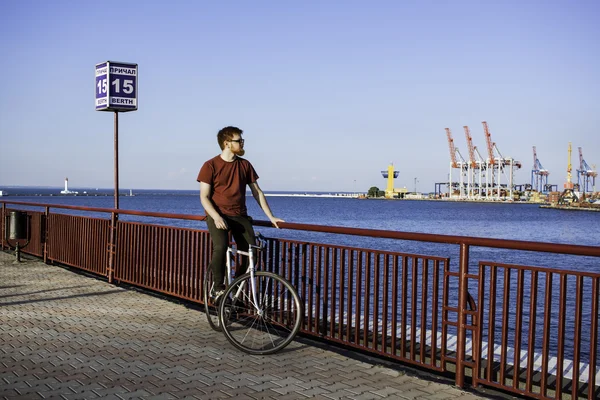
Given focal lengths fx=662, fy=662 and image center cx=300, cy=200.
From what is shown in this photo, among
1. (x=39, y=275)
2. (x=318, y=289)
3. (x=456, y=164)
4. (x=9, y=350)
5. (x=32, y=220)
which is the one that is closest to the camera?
(x=9, y=350)

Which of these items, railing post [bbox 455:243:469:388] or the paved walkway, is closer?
the paved walkway

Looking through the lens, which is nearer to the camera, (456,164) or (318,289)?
(318,289)

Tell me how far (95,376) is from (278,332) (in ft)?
6.75

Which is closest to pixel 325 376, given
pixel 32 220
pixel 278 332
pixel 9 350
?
pixel 278 332

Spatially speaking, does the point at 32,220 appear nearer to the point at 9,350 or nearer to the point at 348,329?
the point at 9,350

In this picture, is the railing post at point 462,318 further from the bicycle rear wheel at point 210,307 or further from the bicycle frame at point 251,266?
the bicycle rear wheel at point 210,307

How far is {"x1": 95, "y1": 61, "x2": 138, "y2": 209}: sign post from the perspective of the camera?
1080 centimetres

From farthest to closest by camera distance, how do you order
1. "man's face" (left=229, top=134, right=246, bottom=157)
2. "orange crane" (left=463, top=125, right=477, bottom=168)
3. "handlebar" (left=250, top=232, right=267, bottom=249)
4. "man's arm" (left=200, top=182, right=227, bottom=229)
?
"orange crane" (left=463, top=125, right=477, bottom=168)
"handlebar" (left=250, top=232, right=267, bottom=249)
"man's face" (left=229, top=134, right=246, bottom=157)
"man's arm" (left=200, top=182, right=227, bottom=229)

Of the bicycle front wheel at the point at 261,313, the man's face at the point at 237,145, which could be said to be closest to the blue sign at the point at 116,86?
the man's face at the point at 237,145

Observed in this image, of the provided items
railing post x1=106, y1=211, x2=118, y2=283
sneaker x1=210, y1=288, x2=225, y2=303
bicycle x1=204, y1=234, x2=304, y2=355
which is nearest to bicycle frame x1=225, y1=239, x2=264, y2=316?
bicycle x1=204, y1=234, x2=304, y2=355

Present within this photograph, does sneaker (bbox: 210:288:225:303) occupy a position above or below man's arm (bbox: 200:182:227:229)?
below

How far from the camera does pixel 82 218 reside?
1081cm

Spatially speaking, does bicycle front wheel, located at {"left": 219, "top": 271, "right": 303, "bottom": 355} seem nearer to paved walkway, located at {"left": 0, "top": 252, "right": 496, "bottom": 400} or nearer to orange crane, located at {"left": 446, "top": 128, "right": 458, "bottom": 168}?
paved walkway, located at {"left": 0, "top": 252, "right": 496, "bottom": 400}

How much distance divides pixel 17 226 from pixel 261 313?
8201 millimetres
